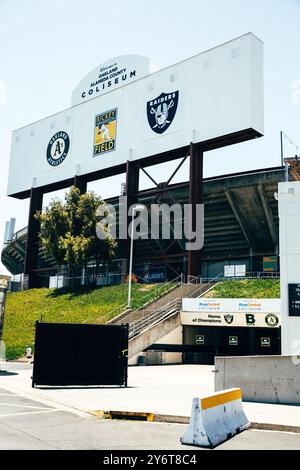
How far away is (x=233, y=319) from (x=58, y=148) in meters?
38.5

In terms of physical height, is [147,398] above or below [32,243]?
below

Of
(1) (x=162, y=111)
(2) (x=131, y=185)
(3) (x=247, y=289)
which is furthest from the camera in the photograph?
(2) (x=131, y=185)

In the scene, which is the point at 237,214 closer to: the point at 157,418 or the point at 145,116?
the point at 145,116

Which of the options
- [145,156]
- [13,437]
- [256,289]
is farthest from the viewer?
[145,156]

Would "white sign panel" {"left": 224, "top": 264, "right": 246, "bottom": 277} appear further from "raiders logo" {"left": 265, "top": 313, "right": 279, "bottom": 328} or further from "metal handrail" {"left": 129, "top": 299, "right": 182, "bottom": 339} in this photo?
"raiders logo" {"left": 265, "top": 313, "right": 279, "bottom": 328}

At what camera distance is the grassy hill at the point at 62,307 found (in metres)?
35.7

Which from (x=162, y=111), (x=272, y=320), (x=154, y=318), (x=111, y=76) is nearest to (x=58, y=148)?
(x=111, y=76)

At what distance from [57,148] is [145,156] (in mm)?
16636

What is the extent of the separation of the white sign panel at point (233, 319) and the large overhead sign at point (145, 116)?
18223mm

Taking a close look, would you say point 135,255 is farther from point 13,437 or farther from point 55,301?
point 13,437

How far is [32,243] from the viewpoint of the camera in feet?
204

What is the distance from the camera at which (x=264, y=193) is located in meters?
45.6

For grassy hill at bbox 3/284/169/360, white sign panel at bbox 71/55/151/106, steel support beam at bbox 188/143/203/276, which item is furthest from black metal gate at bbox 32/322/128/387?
white sign panel at bbox 71/55/151/106

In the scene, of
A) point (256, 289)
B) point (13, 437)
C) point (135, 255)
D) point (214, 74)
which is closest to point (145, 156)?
point (214, 74)
